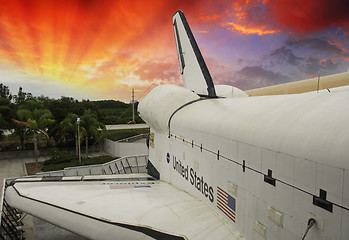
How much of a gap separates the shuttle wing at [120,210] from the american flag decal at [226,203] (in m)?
0.15

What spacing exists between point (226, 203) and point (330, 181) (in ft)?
5.42

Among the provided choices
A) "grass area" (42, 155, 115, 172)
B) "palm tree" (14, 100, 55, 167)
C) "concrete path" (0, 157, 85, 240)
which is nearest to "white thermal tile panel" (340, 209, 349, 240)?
"concrete path" (0, 157, 85, 240)

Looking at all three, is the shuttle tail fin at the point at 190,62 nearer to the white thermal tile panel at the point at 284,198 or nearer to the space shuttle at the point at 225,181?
the space shuttle at the point at 225,181

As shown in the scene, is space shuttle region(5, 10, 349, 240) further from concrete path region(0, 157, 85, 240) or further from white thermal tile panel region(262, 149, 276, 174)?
concrete path region(0, 157, 85, 240)

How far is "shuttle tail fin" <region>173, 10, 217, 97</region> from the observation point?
5992mm

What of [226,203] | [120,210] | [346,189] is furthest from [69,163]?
[346,189]

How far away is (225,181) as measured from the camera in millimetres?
Result: 3111

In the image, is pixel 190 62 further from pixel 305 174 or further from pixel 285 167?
pixel 305 174

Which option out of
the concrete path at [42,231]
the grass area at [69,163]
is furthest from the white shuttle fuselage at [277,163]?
the grass area at [69,163]

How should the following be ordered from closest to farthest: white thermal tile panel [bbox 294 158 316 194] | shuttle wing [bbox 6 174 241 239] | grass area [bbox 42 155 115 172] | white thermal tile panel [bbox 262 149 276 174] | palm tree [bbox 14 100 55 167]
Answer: white thermal tile panel [bbox 294 158 316 194] < white thermal tile panel [bbox 262 149 276 174] < shuttle wing [bbox 6 174 241 239] < grass area [bbox 42 155 115 172] < palm tree [bbox 14 100 55 167]

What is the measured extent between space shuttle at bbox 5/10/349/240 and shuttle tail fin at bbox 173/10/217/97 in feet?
0.22

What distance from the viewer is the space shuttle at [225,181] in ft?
5.90

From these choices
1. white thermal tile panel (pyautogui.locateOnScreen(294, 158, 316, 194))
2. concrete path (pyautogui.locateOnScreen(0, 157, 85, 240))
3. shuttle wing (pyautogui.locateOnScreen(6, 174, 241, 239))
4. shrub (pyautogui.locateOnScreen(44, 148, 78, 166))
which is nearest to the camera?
white thermal tile panel (pyautogui.locateOnScreen(294, 158, 316, 194))

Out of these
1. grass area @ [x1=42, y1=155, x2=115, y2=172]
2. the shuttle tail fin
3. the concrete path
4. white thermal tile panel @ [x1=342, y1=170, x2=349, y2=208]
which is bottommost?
the concrete path
